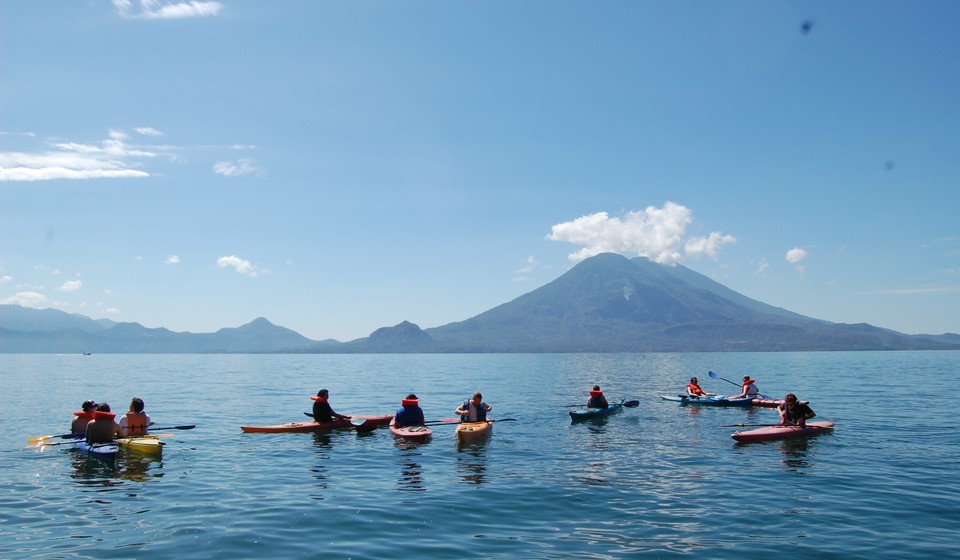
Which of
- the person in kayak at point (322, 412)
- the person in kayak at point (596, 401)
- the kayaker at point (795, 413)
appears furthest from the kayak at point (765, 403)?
the person in kayak at point (322, 412)

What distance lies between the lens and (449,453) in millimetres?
24625

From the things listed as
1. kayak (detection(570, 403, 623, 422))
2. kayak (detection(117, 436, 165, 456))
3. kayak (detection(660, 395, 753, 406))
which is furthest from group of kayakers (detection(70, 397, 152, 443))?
kayak (detection(660, 395, 753, 406))

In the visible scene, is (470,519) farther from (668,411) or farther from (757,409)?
(757,409)

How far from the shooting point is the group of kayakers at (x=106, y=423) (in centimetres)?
Answer: 2222

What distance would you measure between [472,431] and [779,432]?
12.7m


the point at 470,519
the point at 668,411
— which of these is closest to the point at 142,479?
the point at 470,519

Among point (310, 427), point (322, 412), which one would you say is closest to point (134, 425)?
point (310, 427)

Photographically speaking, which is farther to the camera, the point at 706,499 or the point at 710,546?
the point at 706,499

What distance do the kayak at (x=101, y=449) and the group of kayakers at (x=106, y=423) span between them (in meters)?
0.20

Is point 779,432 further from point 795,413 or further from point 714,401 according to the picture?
point 714,401

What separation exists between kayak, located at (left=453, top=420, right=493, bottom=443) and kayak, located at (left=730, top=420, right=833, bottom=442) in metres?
10.1

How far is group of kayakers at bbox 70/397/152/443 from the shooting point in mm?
22219

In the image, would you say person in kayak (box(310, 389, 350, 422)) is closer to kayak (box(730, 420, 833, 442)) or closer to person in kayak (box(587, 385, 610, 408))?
person in kayak (box(587, 385, 610, 408))

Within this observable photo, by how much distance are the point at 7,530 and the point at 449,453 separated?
13.9 m
